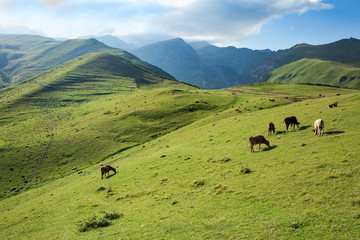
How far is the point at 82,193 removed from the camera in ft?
103

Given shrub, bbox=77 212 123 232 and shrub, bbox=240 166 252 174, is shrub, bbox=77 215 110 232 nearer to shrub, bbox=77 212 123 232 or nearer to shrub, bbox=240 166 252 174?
shrub, bbox=77 212 123 232

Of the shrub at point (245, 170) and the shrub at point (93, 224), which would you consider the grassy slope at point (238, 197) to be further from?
the shrub at point (93, 224)

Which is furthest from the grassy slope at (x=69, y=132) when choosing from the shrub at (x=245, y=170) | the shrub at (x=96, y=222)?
the shrub at (x=245, y=170)

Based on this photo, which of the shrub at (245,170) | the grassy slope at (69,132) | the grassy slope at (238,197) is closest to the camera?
the grassy slope at (238,197)

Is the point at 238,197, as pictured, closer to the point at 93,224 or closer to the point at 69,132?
the point at 93,224

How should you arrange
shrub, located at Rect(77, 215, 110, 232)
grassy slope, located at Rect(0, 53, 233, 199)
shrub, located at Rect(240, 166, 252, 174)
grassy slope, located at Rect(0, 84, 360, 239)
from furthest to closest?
grassy slope, located at Rect(0, 53, 233, 199), shrub, located at Rect(240, 166, 252, 174), shrub, located at Rect(77, 215, 110, 232), grassy slope, located at Rect(0, 84, 360, 239)

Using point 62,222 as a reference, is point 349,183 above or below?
above

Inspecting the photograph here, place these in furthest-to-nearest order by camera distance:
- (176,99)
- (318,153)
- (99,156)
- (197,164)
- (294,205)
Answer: (176,99)
(99,156)
(197,164)
(318,153)
(294,205)

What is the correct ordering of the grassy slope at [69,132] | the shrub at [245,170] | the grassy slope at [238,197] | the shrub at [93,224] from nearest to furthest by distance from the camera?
the grassy slope at [238,197]
the shrub at [93,224]
the shrub at [245,170]
the grassy slope at [69,132]

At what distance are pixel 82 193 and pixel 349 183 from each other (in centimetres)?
3318

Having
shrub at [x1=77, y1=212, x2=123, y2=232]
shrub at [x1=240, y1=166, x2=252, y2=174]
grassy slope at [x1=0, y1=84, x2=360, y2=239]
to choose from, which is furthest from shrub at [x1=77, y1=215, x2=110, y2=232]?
shrub at [x1=240, y1=166, x2=252, y2=174]

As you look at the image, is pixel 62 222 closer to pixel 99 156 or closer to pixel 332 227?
pixel 332 227

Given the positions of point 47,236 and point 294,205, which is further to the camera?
point 47,236

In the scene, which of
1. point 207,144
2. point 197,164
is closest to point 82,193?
point 197,164
